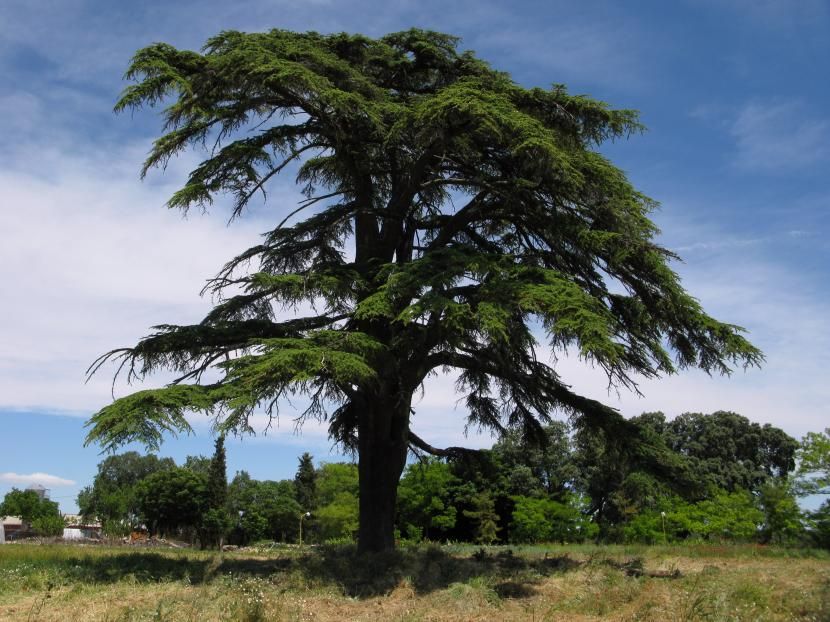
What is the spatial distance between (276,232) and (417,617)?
9129mm

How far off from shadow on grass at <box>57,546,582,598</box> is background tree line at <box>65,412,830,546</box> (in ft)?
8.02

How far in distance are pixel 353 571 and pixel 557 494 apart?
36.2 metres

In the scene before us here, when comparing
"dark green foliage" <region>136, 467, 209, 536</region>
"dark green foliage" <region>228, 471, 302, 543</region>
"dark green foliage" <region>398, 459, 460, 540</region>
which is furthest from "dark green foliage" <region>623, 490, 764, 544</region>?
"dark green foliage" <region>136, 467, 209, 536</region>

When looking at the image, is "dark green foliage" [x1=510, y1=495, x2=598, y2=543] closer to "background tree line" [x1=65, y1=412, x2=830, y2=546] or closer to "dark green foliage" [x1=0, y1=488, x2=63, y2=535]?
"background tree line" [x1=65, y1=412, x2=830, y2=546]

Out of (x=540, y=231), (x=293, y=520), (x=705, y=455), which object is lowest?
(x=293, y=520)

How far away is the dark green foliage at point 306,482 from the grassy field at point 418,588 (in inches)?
2215

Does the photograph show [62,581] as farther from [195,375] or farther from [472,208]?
[472,208]

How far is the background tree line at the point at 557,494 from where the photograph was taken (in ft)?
53.5

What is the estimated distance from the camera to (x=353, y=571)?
1345cm

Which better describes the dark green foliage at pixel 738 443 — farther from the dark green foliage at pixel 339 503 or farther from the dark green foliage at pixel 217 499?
the dark green foliage at pixel 217 499

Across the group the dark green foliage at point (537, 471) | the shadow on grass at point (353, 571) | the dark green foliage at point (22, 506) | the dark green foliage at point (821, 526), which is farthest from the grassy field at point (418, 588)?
the dark green foliage at point (22, 506)

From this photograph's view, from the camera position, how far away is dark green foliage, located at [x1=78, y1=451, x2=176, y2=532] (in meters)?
80.0

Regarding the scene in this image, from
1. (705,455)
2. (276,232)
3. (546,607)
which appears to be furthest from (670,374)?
(705,455)

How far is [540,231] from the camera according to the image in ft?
49.9
